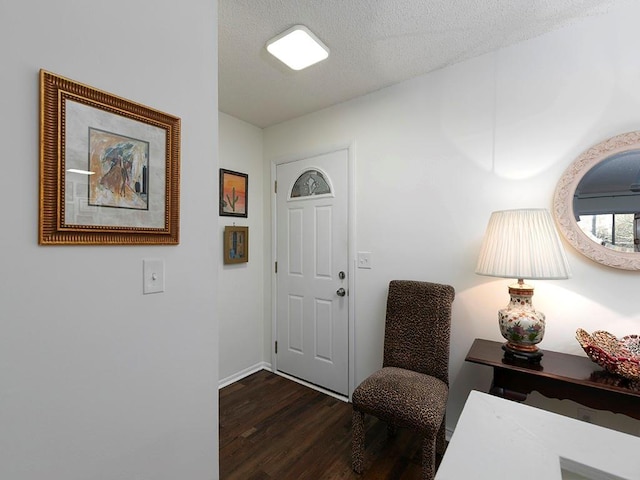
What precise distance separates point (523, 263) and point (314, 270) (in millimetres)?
1595

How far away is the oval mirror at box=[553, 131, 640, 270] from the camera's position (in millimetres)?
1452

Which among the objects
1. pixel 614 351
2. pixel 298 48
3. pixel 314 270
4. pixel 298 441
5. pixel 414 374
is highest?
pixel 298 48

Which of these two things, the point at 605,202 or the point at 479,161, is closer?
the point at 605,202

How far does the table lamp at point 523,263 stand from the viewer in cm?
143

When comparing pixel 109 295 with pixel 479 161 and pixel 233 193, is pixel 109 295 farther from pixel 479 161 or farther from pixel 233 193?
pixel 479 161

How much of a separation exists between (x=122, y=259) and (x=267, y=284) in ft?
6.54

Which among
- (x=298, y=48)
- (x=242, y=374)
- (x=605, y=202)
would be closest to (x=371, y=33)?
(x=298, y=48)

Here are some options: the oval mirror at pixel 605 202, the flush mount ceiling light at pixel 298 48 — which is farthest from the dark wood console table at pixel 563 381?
the flush mount ceiling light at pixel 298 48

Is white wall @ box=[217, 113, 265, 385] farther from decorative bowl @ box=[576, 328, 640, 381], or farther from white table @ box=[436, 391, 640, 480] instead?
decorative bowl @ box=[576, 328, 640, 381]

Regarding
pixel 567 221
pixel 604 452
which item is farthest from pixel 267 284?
pixel 604 452

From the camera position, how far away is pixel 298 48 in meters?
1.73

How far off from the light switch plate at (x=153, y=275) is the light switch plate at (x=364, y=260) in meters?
1.52

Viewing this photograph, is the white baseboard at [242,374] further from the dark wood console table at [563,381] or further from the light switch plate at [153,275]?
the dark wood console table at [563,381]

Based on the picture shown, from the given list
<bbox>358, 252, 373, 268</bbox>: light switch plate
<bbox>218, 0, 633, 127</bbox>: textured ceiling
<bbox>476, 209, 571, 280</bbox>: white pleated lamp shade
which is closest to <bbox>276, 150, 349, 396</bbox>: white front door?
<bbox>358, 252, 373, 268</bbox>: light switch plate
